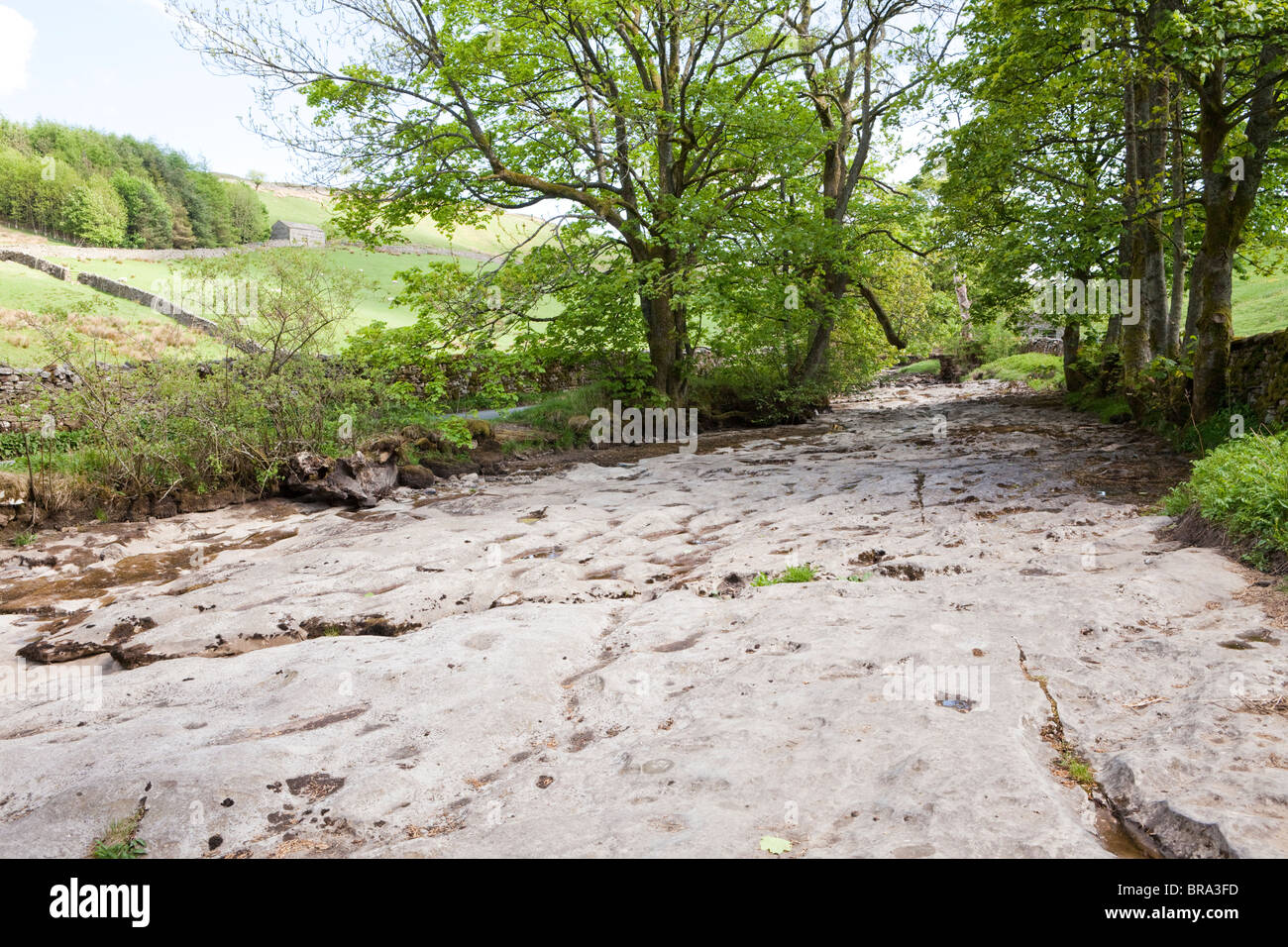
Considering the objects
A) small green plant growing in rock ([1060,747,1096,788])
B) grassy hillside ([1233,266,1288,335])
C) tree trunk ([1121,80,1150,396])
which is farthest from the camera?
grassy hillside ([1233,266,1288,335])

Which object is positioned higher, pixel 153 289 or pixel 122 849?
pixel 153 289

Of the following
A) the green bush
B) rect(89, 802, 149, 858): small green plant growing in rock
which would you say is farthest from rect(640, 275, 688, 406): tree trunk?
rect(89, 802, 149, 858): small green plant growing in rock

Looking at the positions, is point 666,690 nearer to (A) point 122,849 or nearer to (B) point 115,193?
(A) point 122,849

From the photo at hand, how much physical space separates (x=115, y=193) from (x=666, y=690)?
64.0 meters

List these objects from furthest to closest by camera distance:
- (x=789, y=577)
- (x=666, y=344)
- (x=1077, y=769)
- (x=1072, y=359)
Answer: (x=1072, y=359) < (x=666, y=344) < (x=789, y=577) < (x=1077, y=769)

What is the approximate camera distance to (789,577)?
578 cm

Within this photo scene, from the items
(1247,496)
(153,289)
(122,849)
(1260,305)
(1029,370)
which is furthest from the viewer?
(1029,370)

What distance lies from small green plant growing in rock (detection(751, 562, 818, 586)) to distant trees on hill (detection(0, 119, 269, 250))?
4226cm

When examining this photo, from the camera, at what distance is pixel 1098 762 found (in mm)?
2875

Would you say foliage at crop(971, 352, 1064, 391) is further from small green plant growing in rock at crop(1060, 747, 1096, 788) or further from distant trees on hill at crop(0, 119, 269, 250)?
distant trees on hill at crop(0, 119, 269, 250)

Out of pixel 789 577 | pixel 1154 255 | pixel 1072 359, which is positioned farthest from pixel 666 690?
pixel 1072 359

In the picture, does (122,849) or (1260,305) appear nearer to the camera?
(122,849)

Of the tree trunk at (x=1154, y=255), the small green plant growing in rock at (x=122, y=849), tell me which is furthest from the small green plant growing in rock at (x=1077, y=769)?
the tree trunk at (x=1154, y=255)

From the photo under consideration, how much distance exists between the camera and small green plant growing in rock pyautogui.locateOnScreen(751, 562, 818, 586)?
5.70m
